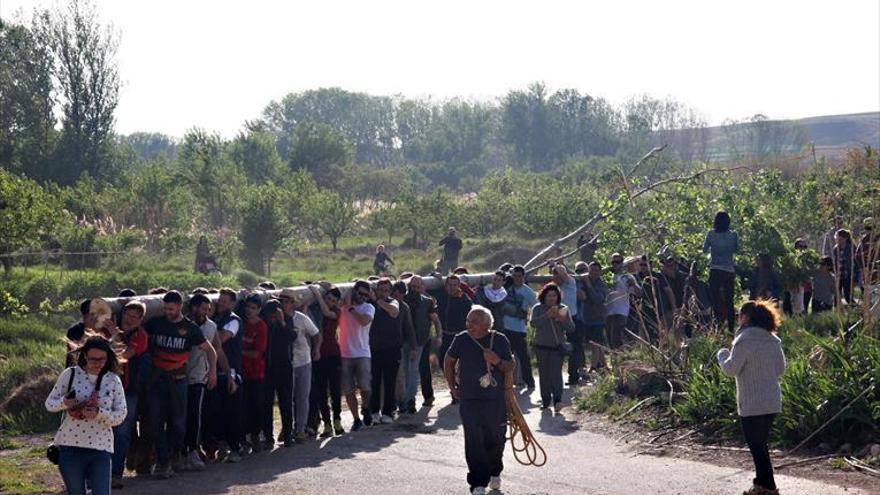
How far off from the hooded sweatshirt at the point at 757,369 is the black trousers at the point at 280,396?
545 centimetres

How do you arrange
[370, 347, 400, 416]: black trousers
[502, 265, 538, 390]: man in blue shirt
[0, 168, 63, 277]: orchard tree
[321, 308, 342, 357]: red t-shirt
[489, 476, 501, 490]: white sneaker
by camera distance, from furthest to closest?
[0, 168, 63, 277]: orchard tree, [502, 265, 538, 390]: man in blue shirt, [370, 347, 400, 416]: black trousers, [321, 308, 342, 357]: red t-shirt, [489, 476, 501, 490]: white sneaker

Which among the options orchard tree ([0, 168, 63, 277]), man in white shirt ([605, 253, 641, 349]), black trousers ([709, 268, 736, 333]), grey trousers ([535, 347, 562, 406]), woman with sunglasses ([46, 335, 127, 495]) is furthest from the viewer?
orchard tree ([0, 168, 63, 277])

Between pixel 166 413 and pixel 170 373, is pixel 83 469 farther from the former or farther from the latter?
pixel 166 413

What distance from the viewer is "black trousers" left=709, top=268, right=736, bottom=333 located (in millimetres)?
19625

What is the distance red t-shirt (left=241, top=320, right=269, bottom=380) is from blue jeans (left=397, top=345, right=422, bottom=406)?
136 inches

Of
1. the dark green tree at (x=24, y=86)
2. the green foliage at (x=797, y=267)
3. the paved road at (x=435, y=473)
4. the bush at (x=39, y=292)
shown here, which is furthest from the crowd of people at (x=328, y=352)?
the dark green tree at (x=24, y=86)

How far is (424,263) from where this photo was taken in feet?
144

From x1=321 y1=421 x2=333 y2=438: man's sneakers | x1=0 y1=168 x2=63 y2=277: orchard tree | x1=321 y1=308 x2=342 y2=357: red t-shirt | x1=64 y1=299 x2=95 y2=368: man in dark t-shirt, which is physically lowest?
x1=321 y1=421 x2=333 y2=438: man's sneakers

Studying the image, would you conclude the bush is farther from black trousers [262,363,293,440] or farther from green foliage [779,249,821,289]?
green foliage [779,249,821,289]

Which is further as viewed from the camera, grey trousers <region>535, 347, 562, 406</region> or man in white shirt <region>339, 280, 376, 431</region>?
grey trousers <region>535, 347, 562, 406</region>

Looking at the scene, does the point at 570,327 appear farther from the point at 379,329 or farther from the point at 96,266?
the point at 96,266

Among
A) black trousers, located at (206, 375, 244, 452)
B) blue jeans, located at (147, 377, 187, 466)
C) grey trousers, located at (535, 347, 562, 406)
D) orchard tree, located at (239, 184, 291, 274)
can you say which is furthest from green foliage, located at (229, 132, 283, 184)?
blue jeans, located at (147, 377, 187, 466)

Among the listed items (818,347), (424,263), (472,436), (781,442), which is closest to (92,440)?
(472,436)

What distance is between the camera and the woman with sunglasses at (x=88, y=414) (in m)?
9.14
